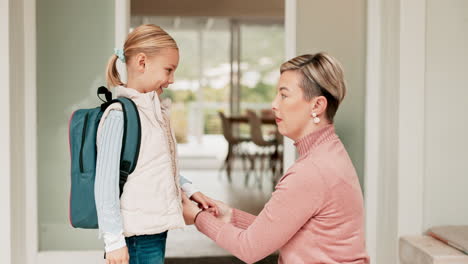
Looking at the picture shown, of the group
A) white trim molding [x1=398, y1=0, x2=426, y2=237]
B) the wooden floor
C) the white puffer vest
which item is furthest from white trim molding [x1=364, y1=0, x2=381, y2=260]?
the white puffer vest

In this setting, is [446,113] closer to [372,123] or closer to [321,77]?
[372,123]

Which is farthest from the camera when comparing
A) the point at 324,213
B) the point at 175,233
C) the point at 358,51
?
the point at 175,233

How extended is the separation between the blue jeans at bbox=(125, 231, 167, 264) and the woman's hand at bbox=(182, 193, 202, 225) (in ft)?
0.32

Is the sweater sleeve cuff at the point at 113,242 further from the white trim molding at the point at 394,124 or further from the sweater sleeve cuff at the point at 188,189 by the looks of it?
the white trim molding at the point at 394,124

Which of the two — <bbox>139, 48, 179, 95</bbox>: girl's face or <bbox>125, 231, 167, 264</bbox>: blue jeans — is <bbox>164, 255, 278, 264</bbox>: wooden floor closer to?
<bbox>125, 231, 167, 264</bbox>: blue jeans

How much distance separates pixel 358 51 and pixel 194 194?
1.47 metres

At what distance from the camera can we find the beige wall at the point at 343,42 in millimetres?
3098

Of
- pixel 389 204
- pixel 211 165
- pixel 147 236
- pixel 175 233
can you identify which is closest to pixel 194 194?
pixel 147 236

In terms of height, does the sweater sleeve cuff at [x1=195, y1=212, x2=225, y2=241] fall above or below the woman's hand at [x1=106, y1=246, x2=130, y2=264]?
above

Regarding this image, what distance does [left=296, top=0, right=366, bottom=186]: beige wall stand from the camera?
10.2ft

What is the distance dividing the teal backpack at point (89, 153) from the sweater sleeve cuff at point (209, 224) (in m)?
0.26

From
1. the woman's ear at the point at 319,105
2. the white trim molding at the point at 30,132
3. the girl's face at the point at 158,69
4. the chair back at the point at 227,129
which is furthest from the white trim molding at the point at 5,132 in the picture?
the chair back at the point at 227,129

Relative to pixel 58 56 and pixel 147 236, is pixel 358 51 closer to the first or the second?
pixel 58 56

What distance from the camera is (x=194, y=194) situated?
2023mm
